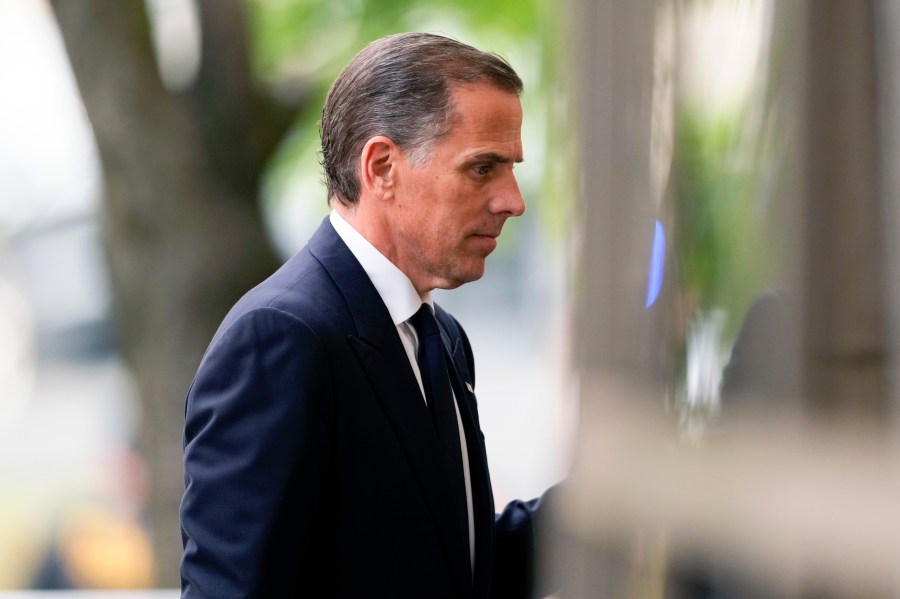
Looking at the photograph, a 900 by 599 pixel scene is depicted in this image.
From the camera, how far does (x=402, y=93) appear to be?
1.78 m

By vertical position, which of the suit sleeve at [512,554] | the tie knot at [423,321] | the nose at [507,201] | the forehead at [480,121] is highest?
the forehead at [480,121]

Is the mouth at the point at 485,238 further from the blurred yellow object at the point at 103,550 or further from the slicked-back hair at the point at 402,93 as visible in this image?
the blurred yellow object at the point at 103,550

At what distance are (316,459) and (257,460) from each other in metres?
0.08

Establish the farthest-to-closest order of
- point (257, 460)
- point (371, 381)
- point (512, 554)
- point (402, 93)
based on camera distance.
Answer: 1. point (512, 554)
2. point (402, 93)
3. point (371, 381)
4. point (257, 460)

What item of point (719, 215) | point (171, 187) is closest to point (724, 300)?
point (719, 215)

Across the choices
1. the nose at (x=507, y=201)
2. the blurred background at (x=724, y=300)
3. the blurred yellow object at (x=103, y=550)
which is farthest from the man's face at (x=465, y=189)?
the blurred yellow object at (x=103, y=550)

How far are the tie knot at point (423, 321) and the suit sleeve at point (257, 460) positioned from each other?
0.28 metres

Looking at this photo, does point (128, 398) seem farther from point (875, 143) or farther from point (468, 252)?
point (875, 143)

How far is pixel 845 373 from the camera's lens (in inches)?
23.1

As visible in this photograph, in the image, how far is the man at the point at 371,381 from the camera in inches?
60.7

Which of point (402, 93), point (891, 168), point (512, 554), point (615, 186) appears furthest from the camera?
point (512, 554)

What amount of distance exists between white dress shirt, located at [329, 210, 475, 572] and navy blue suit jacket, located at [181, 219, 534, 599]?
0.03 m

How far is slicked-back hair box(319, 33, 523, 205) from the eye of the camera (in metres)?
1.75

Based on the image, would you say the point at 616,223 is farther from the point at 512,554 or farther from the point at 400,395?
the point at 512,554
